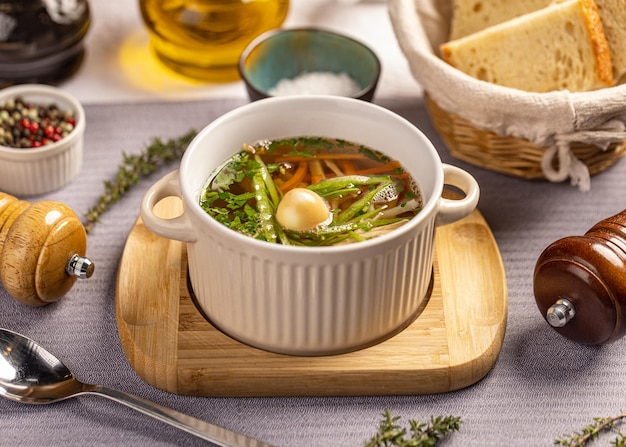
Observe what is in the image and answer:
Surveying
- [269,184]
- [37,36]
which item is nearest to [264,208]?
[269,184]

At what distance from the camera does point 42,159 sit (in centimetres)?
175

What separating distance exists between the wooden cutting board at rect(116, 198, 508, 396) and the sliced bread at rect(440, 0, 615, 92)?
0.49 m

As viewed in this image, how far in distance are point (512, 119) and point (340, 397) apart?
0.65m

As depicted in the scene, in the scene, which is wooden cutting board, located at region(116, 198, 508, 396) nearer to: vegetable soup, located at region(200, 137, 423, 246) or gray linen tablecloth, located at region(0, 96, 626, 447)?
gray linen tablecloth, located at region(0, 96, 626, 447)

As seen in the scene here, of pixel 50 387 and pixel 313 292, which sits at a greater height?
pixel 313 292

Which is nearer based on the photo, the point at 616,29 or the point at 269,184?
the point at 269,184

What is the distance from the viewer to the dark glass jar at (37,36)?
2004 mm

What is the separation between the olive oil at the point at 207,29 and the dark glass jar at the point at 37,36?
0.54ft

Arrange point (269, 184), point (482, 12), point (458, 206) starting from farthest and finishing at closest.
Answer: point (482, 12) < point (269, 184) < point (458, 206)

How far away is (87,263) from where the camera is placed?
4.91 ft

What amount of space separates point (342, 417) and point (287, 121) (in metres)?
0.53

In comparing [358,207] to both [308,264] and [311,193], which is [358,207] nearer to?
[311,193]

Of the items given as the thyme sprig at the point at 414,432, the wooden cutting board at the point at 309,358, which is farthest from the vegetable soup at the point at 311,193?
the thyme sprig at the point at 414,432

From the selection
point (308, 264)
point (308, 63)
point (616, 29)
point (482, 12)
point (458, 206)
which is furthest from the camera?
point (308, 63)
